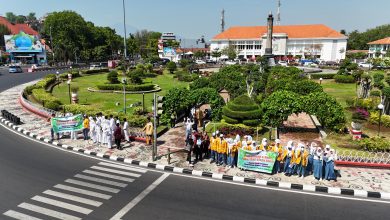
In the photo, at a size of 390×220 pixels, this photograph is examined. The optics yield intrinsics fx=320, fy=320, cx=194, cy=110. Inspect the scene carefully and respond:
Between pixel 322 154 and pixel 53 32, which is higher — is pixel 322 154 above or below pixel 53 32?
below

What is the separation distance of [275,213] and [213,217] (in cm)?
197

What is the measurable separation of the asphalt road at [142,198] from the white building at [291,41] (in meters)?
90.4

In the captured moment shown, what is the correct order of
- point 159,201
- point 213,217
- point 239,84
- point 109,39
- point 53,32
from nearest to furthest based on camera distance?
point 213,217 → point 159,201 → point 239,84 → point 53,32 → point 109,39

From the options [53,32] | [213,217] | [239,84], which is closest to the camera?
[213,217]

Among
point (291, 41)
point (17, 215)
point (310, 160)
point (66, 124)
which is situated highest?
point (291, 41)

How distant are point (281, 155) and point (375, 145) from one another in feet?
17.4

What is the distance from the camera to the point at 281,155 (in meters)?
13.1

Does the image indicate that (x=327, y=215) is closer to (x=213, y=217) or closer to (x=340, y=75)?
(x=213, y=217)

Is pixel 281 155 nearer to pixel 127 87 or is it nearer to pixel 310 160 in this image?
pixel 310 160

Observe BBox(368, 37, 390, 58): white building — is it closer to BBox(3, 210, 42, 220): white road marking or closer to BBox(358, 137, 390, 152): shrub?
BBox(358, 137, 390, 152): shrub

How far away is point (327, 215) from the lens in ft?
32.4

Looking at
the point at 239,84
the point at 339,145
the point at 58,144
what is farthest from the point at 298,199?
the point at 239,84

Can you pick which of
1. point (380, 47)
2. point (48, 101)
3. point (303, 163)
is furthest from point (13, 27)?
point (380, 47)

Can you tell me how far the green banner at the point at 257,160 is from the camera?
13.1 metres
